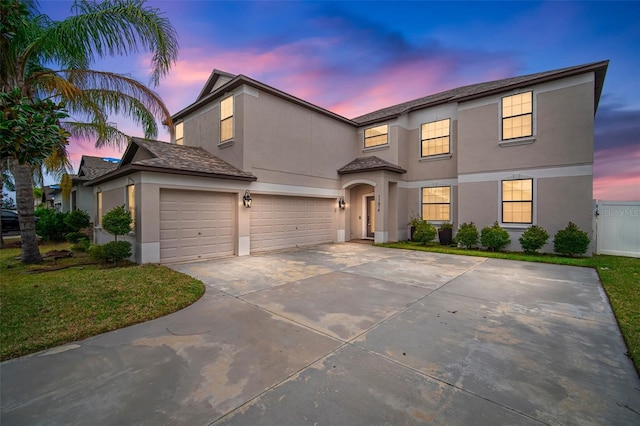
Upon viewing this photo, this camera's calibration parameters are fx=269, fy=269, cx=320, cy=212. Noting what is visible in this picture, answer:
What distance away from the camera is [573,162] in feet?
32.9

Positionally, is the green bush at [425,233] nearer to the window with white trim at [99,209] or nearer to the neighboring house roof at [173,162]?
the neighboring house roof at [173,162]

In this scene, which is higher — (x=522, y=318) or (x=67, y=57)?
(x=67, y=57)

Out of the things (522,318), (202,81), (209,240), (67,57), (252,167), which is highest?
(202,81)

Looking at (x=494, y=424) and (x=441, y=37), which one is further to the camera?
(x=441, y=37)

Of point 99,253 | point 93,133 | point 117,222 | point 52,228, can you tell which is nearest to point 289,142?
point 117,222

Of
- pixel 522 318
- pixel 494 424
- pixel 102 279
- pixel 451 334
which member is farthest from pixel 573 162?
pixel 102 279

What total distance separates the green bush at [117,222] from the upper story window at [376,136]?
12240 millimetres

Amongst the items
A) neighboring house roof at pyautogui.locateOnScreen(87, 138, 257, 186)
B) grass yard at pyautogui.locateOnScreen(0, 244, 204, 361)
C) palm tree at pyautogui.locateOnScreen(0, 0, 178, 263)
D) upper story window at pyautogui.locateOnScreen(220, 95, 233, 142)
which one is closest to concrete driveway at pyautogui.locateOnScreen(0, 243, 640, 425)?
grass yard at pyautogui.locateOnScreen(0, 244, 204, 361)

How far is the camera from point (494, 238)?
36.0ft

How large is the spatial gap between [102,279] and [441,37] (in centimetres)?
1435

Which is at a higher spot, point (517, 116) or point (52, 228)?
point (517, 116)

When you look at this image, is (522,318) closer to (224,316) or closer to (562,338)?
(562,338)

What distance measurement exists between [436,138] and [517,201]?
16.0ft

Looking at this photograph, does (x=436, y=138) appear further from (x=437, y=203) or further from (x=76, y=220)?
(x=76, y=220)
